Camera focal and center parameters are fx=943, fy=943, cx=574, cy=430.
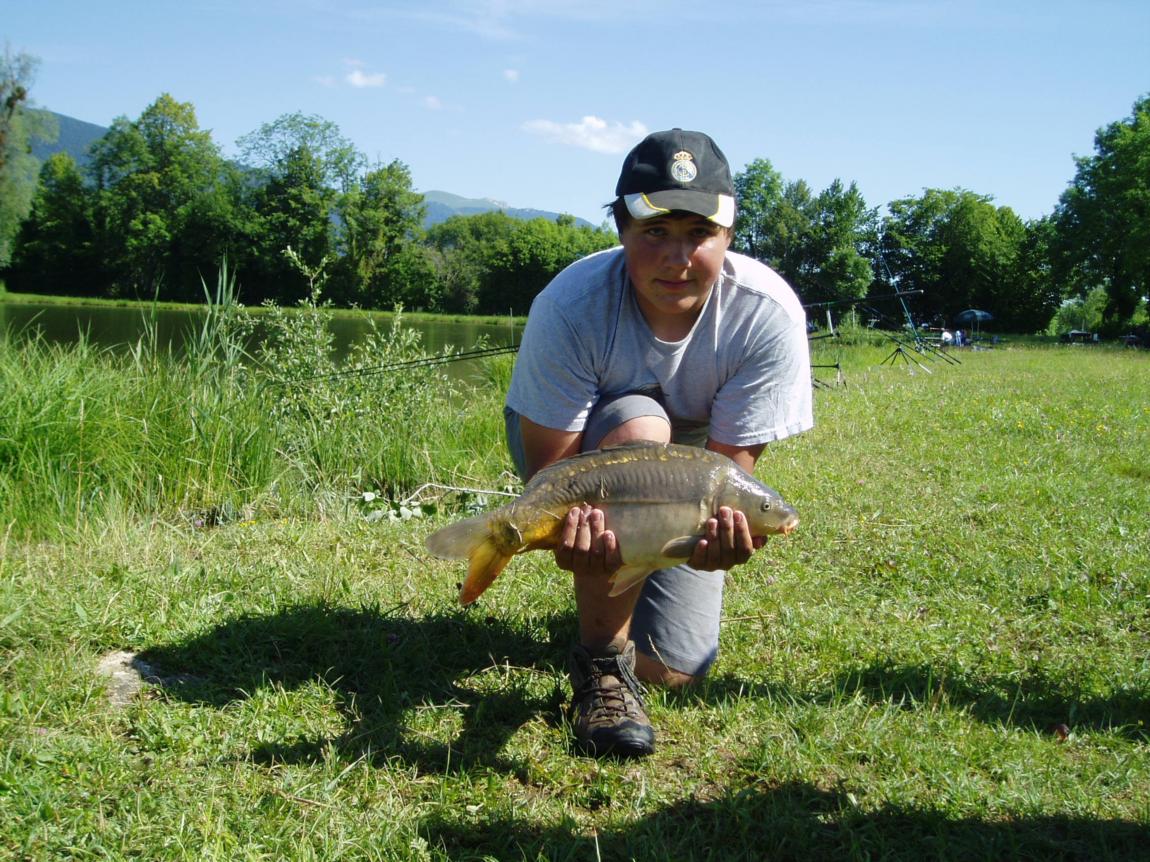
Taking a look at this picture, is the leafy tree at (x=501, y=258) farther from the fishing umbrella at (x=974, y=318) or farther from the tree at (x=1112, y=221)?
the tree at (x=1112, y=221)

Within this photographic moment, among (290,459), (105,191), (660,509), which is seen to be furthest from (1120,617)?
(105,191)

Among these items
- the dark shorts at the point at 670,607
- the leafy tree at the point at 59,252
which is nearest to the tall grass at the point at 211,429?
the dark shorts at the point at 670,607

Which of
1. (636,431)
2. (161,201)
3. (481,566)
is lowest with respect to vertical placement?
(481,566)

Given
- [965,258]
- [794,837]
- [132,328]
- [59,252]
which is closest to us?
[794,837]

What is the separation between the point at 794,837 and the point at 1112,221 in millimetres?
48991

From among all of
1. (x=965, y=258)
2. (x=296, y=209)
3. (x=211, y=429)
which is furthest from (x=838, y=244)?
(x=211, y=429)

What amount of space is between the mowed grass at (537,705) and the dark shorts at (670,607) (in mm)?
119

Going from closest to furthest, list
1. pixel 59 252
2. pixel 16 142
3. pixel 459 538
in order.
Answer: pixel 459 538, pixel 16 142, pixel 59 252

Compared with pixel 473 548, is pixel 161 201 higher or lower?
higher

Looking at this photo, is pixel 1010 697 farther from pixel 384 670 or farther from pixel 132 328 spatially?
pixel 132 328

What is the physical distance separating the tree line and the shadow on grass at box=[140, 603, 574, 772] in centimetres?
2819

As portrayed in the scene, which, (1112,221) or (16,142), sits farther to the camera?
(1112,221)

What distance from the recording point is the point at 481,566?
2.43 metres

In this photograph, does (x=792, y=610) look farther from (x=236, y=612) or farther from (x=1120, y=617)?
(x=236, y=612)
